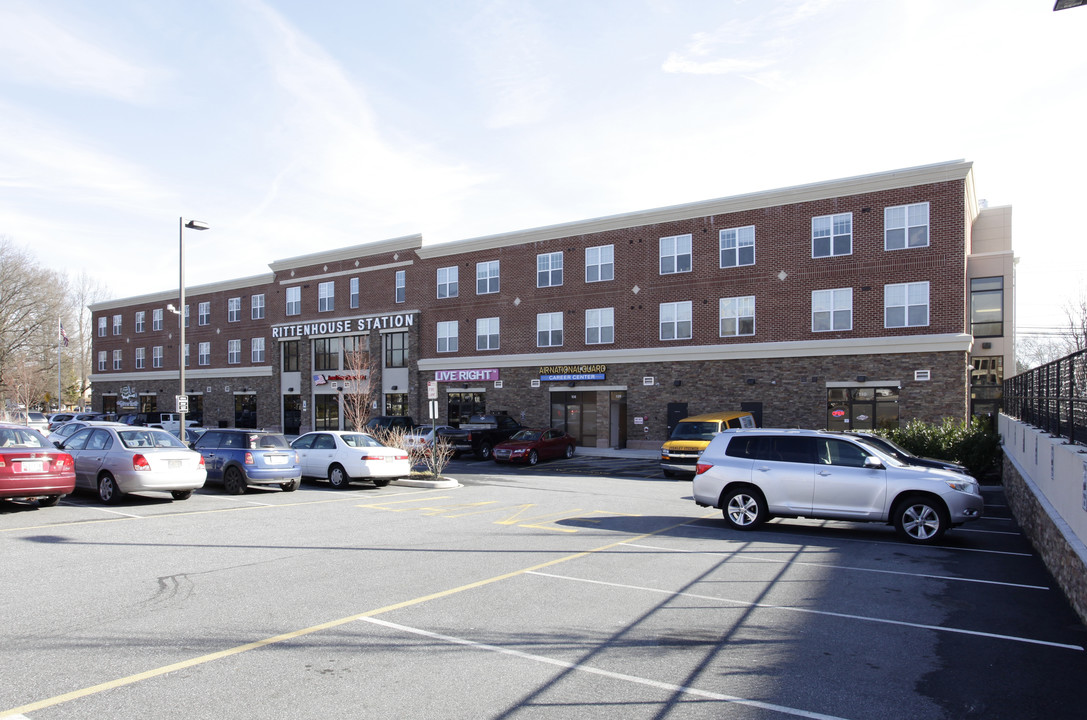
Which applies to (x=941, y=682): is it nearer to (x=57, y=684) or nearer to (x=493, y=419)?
(x=57, y=684)

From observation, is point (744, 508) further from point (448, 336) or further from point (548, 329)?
point (448, 336)

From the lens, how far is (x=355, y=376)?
4078 centimetres

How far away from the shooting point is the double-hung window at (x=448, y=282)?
3994 cm

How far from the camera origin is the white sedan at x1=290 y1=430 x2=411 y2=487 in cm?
1900

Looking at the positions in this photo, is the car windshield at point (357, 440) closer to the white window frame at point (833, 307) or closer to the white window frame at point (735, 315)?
the white window frame at point (735, 315)

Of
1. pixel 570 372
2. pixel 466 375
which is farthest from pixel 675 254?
pixel 466 375

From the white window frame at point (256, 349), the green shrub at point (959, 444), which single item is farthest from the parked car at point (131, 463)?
the white window frame at point (256, 349)

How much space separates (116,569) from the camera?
8789 mm

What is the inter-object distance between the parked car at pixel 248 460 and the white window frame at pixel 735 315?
19.5 metres

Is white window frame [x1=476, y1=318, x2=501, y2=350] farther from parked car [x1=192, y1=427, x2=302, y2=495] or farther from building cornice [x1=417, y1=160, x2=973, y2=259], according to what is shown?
parked car [x1=192, y1=427, x2=302, y2=495]

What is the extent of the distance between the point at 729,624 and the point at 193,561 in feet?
22.0

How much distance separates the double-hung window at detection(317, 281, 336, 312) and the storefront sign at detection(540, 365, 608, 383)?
17.1 metres

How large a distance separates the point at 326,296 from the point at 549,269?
1750cm

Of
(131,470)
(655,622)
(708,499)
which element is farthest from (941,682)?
Result: (131,470)
